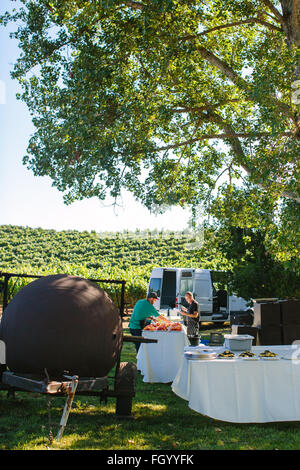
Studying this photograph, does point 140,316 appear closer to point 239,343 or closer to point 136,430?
point 239,343

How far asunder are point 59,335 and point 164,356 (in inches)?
155

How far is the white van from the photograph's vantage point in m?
18.7

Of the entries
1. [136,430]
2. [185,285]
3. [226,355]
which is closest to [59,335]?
[136,430]

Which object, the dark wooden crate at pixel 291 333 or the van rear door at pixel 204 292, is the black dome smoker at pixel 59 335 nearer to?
the dark wooden crate at pixel 291 333

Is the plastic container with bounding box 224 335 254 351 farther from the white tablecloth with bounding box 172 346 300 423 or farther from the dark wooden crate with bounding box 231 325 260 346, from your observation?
the dark wooden crate with bounding box 231 325 260 346

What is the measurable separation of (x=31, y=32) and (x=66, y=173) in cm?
380

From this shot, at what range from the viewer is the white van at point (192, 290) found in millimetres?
18719

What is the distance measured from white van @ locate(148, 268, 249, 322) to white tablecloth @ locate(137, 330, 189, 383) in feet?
31.1

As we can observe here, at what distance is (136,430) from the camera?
547cm

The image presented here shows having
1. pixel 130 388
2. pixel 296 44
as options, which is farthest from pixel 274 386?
pixel 296 44

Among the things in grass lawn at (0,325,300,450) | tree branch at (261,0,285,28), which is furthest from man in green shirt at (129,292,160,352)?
tree branch at (261,0,285,28)

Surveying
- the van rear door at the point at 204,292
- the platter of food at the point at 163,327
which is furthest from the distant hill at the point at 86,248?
the platter of food at the point at 163,327

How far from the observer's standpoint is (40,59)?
1162 centimetres

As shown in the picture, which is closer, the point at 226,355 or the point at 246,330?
the point at 226,355
